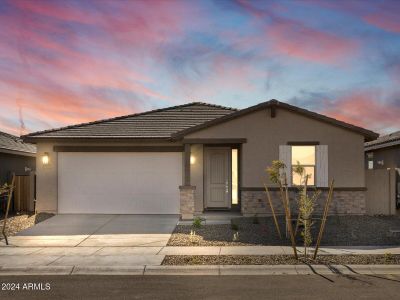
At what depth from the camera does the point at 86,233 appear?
45.0 ft

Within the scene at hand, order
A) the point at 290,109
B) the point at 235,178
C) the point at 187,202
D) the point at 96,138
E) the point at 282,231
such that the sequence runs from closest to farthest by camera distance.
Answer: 1. the point at 282,231
2. the point at 187,202
3. the point at 290,109
4. the point at 96,138
5. the point at 235,178

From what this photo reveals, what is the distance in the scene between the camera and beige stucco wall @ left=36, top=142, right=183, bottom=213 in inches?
698

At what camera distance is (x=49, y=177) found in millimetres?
17828

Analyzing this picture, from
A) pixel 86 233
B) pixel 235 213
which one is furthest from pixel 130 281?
pixel 235 213

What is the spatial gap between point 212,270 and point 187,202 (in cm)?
654

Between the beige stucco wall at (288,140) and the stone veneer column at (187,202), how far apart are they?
201 centimetres

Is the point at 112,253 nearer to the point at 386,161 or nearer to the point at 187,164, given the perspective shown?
the point at 187,164

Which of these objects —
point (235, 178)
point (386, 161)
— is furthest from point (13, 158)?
point (386, 161)

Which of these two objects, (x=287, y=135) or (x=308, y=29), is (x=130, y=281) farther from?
(x=308, y=29)

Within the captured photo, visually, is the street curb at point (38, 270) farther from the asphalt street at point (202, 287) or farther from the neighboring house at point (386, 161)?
the neighboring house at point (386, 161)

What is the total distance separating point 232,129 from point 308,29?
446cm

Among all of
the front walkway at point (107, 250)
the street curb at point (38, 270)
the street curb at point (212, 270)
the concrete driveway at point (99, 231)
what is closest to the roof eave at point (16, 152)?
the concrete driveway at point (99, 231)

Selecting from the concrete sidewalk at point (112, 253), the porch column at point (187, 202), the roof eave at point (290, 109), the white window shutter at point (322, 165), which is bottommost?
the concrete sidewalk at point (112, 253)

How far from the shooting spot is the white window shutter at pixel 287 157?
15953 mm
